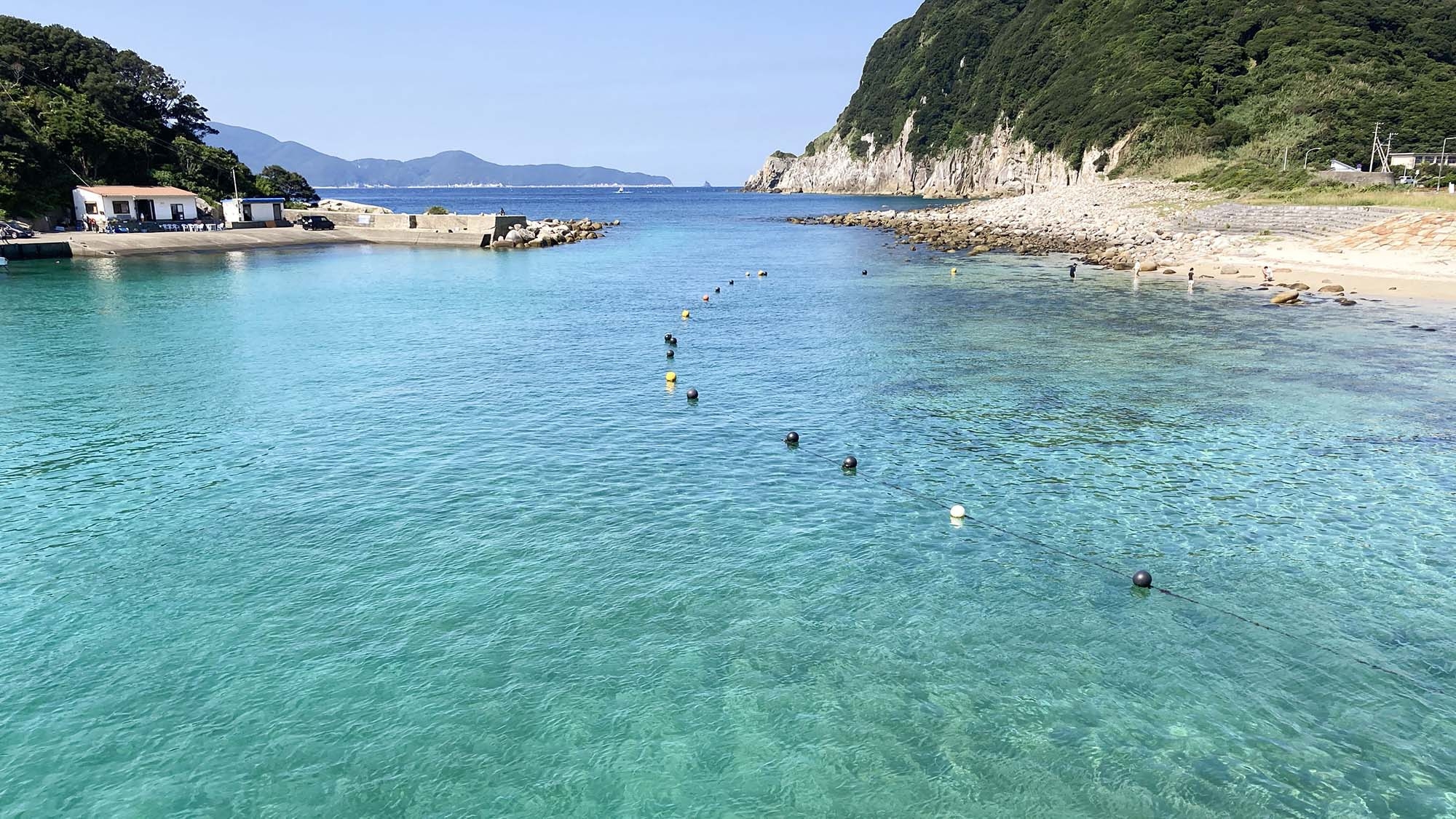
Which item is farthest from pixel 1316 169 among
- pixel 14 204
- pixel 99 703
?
pixel 14 204

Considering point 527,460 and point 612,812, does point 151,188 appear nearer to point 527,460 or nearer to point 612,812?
point 527,460

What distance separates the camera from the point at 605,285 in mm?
60875

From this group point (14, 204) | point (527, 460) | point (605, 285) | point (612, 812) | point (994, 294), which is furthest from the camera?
point (14, 204)

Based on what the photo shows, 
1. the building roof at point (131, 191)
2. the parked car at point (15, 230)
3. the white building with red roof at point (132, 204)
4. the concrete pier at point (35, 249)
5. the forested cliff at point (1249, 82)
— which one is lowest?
the concrete pier at point (35, 249)

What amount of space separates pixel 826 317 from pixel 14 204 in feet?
250

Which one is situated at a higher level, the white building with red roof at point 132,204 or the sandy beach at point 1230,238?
the white building with red roof at point 132,204

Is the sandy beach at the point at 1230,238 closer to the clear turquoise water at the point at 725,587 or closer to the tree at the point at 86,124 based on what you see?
the clear turquoise water at the point at 725,587

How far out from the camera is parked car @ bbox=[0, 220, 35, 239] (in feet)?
227

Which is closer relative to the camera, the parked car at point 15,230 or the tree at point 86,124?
the parked car at point 15,230

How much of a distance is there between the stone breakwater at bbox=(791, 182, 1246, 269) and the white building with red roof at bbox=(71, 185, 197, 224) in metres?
75.8

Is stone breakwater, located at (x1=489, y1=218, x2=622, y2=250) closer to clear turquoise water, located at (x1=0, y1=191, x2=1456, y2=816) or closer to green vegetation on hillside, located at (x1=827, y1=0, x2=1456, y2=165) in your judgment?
clear turquoise water, located at (x1=0, y1=191, x2=1456, y2=816)

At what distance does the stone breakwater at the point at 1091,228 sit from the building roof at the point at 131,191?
251 ft

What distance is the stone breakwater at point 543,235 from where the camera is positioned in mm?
92125

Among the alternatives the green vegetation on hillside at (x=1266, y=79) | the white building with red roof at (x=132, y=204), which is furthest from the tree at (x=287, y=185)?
the green vegetation on hillside at (x=1266, y=79)
